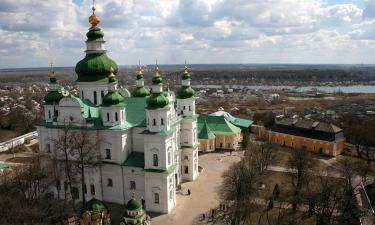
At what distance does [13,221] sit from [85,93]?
11.2 meters

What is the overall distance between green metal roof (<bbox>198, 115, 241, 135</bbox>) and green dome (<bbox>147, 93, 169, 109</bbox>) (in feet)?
54.4

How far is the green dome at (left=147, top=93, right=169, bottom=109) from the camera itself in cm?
2220

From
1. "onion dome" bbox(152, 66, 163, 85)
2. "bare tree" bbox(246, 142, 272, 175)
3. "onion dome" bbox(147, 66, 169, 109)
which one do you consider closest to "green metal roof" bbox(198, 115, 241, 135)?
"bare tree" bbox(246, 142, 272, 175)

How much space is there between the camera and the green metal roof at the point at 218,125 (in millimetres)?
39125

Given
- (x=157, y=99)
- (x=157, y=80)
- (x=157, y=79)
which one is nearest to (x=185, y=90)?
(x=157, y=79)

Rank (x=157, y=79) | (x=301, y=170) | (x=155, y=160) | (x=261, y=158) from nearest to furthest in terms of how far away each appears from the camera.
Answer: (x=155, y=160) < (x=157, y=79) < (x=301, y=170) < (x=261, y=158)

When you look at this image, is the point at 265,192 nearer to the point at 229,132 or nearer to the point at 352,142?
the point at 229,132

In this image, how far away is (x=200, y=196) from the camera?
25.5 m

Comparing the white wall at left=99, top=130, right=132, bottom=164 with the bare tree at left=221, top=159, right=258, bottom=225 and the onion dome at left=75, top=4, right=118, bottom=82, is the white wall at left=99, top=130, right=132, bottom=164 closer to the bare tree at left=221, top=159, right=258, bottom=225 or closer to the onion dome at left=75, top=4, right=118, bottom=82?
the onion dome at left=75, top=4, right=118, bottom=82

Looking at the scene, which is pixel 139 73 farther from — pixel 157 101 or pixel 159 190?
pixel 159 190

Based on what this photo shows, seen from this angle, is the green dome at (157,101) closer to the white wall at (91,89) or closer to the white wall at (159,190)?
the white wall at (159,190)

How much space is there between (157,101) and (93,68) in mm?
6364

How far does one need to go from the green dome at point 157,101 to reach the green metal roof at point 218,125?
1657cm

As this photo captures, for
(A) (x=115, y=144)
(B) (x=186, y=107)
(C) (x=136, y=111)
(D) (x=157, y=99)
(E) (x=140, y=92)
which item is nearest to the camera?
(D) (x=157, y=99)
